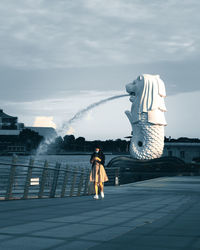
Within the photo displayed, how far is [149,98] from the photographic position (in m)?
63.8

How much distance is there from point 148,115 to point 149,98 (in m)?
2.48

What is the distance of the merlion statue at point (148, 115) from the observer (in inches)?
2505

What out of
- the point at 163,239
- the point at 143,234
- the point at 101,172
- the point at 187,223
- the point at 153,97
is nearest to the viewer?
the point at 163,239

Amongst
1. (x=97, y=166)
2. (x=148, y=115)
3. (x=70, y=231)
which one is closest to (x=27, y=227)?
(x=70, y=231)

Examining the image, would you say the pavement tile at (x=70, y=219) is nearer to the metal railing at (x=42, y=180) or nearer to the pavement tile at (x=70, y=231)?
the pavement tile at (x=70, y=231)

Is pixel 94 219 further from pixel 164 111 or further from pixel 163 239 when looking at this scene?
pixel 164 111

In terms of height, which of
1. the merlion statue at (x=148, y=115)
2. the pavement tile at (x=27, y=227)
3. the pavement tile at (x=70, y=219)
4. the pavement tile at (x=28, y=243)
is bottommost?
the pavement tile at (x=28, y=243)

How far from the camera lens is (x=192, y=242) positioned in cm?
510

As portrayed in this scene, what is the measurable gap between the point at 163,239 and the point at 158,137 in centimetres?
5947

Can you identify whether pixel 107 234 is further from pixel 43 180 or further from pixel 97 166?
pixel 43 180

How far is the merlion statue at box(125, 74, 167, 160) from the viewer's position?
63625mm

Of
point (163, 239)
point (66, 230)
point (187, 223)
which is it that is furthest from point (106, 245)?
point (187, 223)

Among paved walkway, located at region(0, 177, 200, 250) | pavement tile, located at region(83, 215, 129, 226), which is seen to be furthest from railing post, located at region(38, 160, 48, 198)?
pavement tile, located at region(83, 215, 129, 226)

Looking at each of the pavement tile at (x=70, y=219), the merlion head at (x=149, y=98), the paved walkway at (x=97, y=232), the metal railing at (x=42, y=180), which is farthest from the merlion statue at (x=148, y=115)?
the paved walkway at (x=97, y=232)
